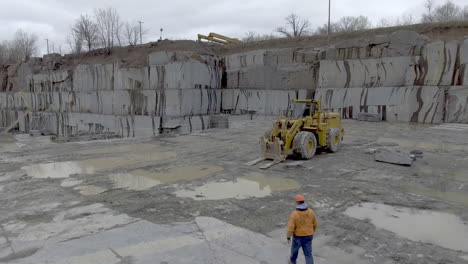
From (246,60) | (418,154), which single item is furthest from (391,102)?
(246,60)

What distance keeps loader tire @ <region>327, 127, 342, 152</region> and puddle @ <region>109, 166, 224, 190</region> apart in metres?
3.69

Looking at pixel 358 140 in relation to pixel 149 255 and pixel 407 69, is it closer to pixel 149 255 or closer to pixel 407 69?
pixel 407 69

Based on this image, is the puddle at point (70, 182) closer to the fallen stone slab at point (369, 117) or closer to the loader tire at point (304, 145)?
the loader tire at point (304, 145)

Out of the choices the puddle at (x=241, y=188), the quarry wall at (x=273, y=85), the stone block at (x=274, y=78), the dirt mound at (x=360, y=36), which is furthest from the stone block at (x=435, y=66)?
the puddle at (x=241, y=188)

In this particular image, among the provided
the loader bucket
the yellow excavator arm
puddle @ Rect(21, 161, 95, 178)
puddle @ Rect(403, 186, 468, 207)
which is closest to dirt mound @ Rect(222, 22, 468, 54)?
the yellow excavator arm

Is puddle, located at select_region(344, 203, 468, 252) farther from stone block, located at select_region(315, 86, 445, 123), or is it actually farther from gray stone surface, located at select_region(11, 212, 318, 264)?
stone block, located at select_region(315, 86, 445, 123)

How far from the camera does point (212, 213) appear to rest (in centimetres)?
624

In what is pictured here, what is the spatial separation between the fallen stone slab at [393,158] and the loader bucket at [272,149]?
2.66 metres

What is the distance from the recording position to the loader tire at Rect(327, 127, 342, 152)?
11.1 meters

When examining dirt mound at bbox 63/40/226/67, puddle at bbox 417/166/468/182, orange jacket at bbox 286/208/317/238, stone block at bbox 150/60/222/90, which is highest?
dirt mound at bbox 63/40/226/67

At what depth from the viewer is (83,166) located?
32.9 feet

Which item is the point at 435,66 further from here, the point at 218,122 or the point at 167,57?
the point at 167,57

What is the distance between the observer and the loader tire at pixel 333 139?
11.1m

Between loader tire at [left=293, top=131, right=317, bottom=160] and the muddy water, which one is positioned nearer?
loader tire at [left=293, top=131, right=317, bottom=160]
